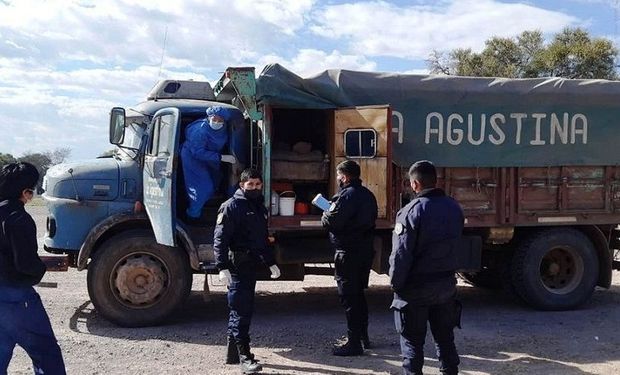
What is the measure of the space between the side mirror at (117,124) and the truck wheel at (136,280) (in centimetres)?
111

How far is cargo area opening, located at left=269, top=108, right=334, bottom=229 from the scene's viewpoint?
24.6 feet

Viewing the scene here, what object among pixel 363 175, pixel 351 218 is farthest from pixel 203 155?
pixel 351 218

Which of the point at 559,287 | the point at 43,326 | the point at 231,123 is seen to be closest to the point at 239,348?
the point at 43,326

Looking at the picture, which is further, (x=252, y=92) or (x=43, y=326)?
(x=252, y=92)

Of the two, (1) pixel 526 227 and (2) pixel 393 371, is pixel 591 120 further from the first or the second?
(2) pixel 393 371

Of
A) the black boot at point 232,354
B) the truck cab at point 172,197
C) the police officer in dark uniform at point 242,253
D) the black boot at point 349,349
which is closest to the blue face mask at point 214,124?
the truck cab at point 172,197

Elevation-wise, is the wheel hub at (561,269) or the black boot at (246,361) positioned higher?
the wheel hub at (561,269)

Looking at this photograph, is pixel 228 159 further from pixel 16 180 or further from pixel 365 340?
pixel 16 180

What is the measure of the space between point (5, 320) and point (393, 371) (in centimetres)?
320

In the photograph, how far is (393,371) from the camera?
19.1 feet

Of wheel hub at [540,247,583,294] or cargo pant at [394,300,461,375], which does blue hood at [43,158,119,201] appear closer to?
cargo pant at [394,300,461,375]

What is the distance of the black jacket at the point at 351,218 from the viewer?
19.9 feet

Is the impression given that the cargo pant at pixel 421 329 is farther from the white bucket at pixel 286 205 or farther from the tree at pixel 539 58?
the tree at pixel 539 58

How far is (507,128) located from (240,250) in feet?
13.5
